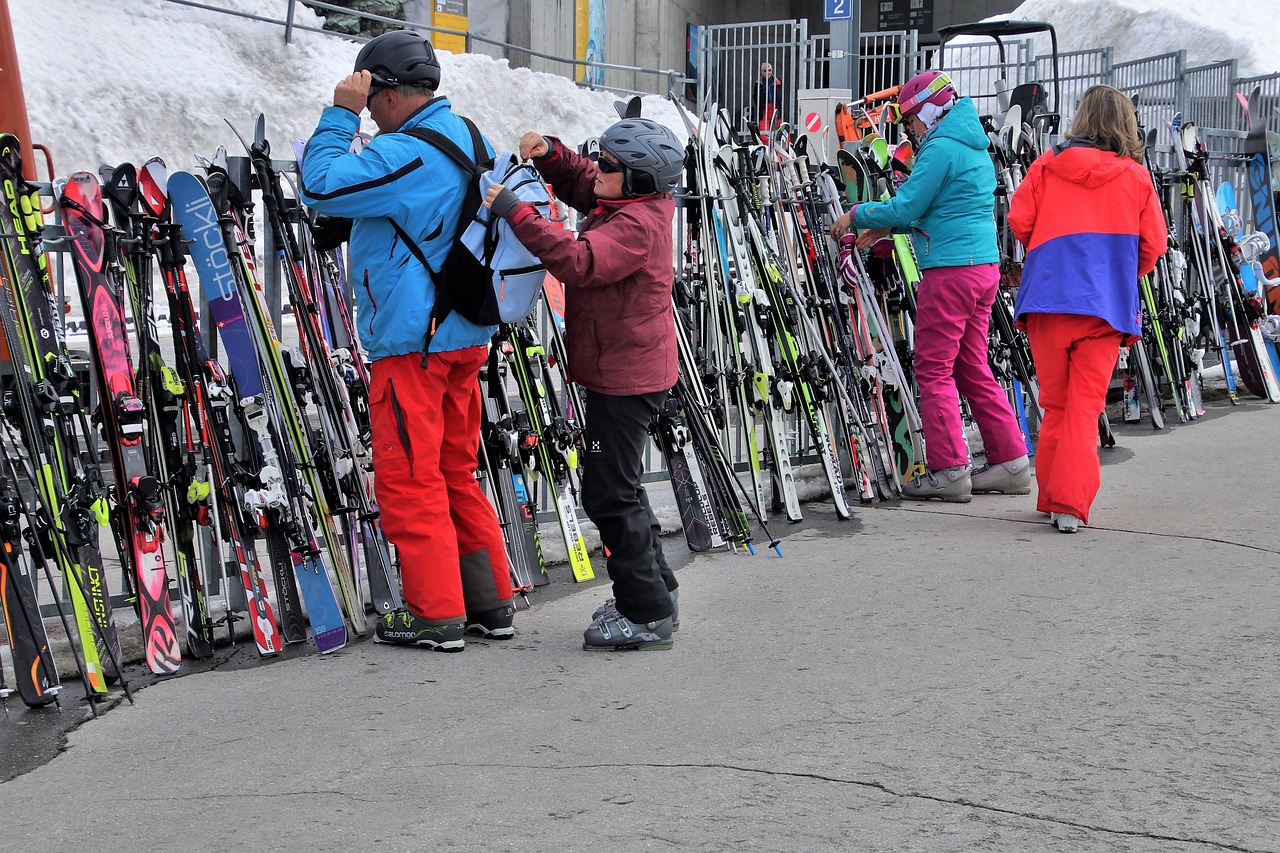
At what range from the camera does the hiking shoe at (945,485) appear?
21.1 feet

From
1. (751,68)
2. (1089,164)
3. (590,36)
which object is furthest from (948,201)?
(590,36)

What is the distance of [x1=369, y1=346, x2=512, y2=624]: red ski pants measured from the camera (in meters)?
4.03

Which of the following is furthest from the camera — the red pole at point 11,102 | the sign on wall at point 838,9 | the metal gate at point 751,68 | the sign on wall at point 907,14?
the sign on wall at point 907,14

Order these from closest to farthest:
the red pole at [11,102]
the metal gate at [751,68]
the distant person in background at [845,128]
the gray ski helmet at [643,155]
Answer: the gray ski helmet at [643,155] < the red pole at [11,102] < the distant person in background at [845,128] < the metal gate at [751,68]

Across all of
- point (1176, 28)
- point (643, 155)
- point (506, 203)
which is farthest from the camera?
point (1176, 28)

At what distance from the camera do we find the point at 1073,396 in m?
5.59

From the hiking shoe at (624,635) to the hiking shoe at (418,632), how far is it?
435mm


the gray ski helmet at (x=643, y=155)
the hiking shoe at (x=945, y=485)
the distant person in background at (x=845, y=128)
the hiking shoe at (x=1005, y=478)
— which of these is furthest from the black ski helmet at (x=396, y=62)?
the distant person in background at (x=845, y=128)

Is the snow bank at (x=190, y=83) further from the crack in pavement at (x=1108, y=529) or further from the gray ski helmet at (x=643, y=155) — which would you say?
the gray ski helmet at (x=643, y=155)

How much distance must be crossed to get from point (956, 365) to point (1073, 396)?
0.95 m

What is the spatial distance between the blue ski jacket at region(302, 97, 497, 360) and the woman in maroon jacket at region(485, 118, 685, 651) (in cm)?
33

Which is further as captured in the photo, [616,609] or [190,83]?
[190,83]

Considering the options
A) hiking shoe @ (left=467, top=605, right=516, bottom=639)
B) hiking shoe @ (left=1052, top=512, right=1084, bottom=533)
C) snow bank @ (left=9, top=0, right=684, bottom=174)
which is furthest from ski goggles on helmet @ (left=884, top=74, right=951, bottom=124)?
snow bank @ (left=9, top=0, right=684, bottom=174)

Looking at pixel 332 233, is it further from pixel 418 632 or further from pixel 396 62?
pixel 418 632
